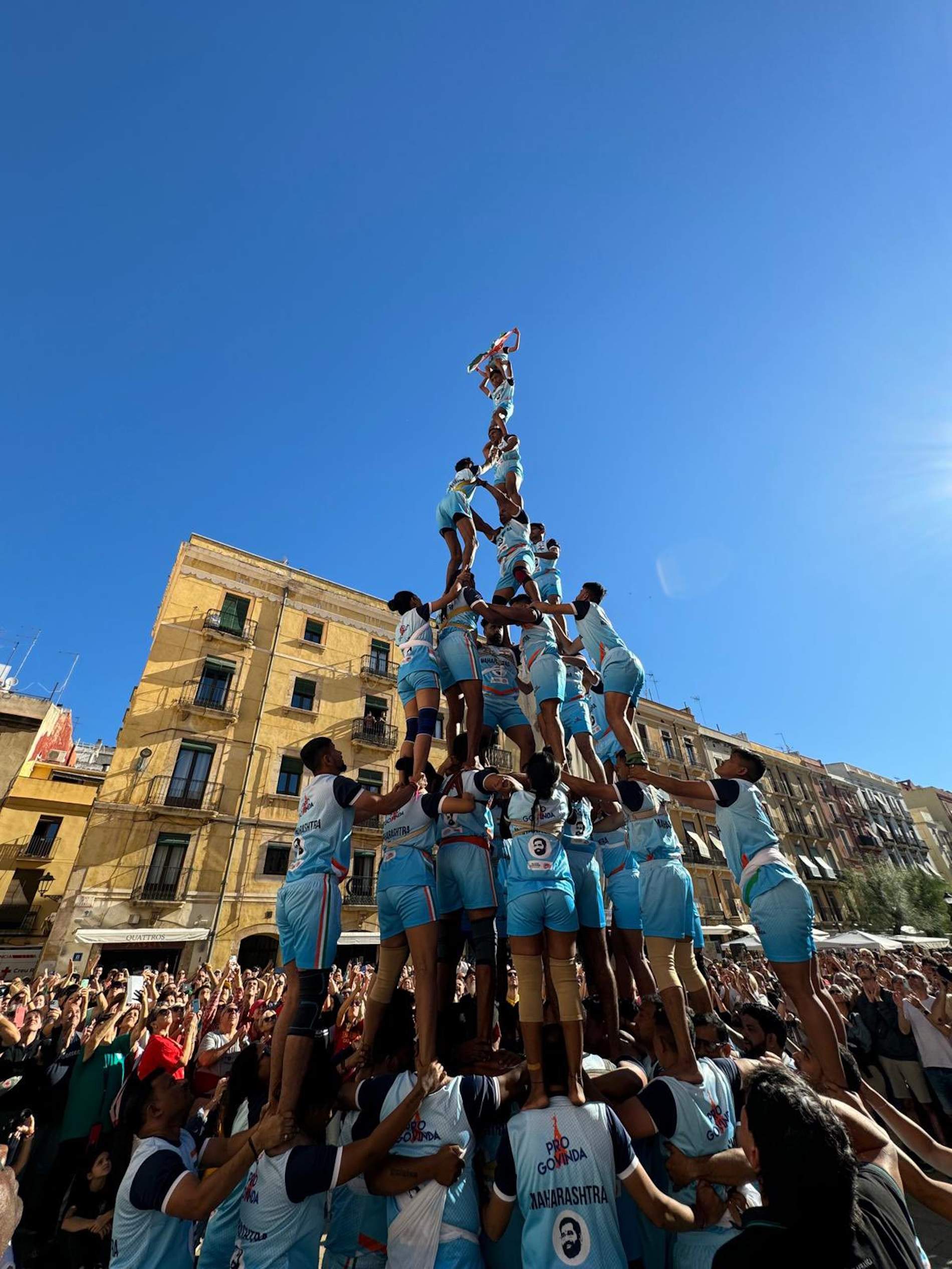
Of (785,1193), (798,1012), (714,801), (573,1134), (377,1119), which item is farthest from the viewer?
(714,801)

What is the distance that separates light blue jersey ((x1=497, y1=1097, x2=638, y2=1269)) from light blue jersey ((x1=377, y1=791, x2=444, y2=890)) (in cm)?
191

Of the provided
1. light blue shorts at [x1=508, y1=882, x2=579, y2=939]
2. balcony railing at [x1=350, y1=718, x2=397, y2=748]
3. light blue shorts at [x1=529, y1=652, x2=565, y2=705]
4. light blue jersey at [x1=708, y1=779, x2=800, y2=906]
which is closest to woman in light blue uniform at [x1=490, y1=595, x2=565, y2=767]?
light blue shorts at [x1=529, y1=652, x2=565, y2=705]

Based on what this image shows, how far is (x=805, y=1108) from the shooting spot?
1.80 meters

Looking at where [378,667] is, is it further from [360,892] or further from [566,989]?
[566,989]

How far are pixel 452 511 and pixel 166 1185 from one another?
23.2 ft

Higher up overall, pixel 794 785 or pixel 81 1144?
pixel 794 785

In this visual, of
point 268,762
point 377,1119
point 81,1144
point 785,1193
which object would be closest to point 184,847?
point 268,762

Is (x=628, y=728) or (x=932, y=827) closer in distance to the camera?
(x=628, y=728)

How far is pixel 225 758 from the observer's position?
2192cm

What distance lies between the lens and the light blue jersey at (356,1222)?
3.33 metres

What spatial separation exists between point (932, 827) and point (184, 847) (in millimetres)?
69758

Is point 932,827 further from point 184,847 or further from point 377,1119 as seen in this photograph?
point 377,1119

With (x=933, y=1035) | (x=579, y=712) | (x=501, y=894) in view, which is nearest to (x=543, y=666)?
(x=579, y=712)

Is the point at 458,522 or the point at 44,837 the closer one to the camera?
the point at 458,522
